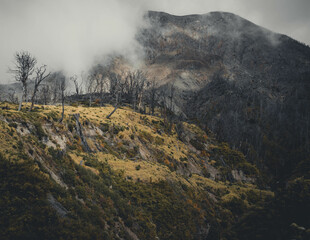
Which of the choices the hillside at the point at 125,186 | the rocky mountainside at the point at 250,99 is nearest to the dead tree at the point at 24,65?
the hillside at the point at 125,186

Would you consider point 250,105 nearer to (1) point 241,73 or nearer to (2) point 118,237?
(1) point 241,73

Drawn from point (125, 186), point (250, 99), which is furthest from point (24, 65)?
point (250, 99)

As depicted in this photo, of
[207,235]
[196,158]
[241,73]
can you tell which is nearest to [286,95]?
[241,73]

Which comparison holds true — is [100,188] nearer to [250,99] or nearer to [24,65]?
[24,65]

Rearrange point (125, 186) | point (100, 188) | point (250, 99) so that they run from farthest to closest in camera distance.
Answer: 1. point (250, 99)
2. point (125, 186)
3. point (100, 188)

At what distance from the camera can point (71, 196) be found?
12.5 m

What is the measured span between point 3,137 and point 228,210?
29.0 m

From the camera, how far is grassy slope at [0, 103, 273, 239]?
10.0m

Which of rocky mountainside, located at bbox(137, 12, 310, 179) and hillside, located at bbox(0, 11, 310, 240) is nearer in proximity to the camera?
hillside, located at bbox(0, 11, 310, 240)

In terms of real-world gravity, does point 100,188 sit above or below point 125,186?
above

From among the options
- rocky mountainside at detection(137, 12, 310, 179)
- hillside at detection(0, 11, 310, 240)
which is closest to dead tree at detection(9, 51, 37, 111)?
hillside at detection(0, 11, 310, 240)

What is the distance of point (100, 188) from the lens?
16328mm

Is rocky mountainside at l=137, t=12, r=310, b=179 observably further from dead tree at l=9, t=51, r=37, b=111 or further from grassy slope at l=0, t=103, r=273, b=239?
dead tree at l=9, t=51, r=37, b=111

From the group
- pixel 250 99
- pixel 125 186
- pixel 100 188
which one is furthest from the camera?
pixel 250 99
